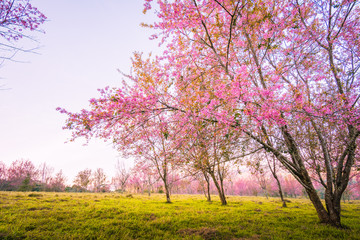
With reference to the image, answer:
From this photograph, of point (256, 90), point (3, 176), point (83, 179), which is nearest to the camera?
point (256, 90)

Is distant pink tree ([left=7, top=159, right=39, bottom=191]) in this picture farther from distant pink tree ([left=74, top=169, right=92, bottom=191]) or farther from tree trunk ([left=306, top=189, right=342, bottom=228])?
tree trunk ([left=306, top=189, right=342, bottom=228])

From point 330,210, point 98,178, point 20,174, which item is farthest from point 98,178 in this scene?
point 330,210

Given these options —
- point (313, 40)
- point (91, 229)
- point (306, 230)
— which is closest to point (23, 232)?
point (91, 229)

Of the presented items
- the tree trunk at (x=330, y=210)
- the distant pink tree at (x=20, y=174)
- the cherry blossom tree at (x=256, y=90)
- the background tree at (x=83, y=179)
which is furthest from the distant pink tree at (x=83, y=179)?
the tree trunk at (x=330, y=210)

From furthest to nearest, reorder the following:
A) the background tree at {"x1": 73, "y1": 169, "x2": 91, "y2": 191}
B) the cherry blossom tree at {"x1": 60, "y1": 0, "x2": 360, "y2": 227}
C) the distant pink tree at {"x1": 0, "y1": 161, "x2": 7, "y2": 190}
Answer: the background tree at {"x1": 73, "y1": 169, "x2": 91, "y2": 191}, the distant pink tree at {"x1": 0, "y1": 161, "x2": 7, "y2": 190}, the cherry blossom tree at {"x1": 60, "y1": 0, "x2": 360, "y2": 227}

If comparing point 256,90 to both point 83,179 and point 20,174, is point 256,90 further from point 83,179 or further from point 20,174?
point 20,174

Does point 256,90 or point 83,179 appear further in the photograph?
point 83,179

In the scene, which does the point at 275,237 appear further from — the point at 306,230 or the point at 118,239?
the point at 118,239

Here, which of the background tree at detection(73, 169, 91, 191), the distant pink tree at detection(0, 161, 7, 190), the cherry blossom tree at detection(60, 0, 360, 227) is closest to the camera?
the cherry blossom tree at detection(60, 0, 360, 227)

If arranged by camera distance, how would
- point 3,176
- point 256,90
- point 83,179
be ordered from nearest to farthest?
point 256,90
point 3,176
point 83,179

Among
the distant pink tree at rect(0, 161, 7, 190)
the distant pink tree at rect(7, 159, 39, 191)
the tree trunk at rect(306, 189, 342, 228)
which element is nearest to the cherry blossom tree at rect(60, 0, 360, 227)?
the tree trunk at rect(306, 189, 342, 228)

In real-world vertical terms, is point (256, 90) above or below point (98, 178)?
above

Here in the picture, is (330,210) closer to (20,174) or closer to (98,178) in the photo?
(98,178)

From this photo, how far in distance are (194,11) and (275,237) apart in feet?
26.0
